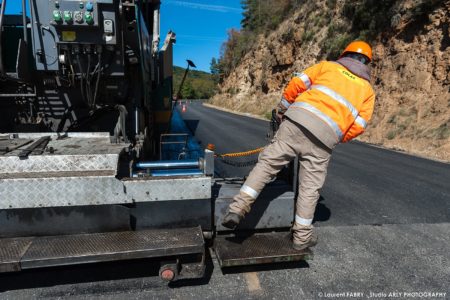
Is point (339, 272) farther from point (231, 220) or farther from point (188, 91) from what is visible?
point (188, 91)

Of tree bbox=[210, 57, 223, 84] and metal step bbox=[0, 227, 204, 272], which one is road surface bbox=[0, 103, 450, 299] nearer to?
metal step bbox=[0, 227, 204, 272]

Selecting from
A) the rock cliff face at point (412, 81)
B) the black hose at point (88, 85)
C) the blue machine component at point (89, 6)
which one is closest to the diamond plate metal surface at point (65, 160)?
the black hose at point (88, 85)

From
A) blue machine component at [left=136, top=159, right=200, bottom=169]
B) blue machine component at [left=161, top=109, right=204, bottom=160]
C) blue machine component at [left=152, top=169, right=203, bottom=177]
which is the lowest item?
blue machine component at [left=161, top=109, right=204, bottom=160]

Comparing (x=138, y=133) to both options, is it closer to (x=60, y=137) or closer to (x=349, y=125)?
(x=60, y=137)

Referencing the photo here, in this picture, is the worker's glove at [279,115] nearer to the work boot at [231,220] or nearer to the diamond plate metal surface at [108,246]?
the work boot at [231,220]

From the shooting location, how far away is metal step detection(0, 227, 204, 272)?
238cm

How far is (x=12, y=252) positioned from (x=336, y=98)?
2.68 meters

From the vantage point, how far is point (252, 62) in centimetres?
3388

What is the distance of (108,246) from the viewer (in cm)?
254

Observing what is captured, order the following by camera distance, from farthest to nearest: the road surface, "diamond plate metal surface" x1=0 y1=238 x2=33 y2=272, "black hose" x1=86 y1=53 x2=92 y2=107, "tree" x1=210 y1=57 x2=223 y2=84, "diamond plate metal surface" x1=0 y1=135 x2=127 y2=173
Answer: "tree" x1=210 y1=57 x2=223 y2=84
"black hose" x1=86 y1=53 x2=92 y2=107
the road surface
"diamond plate metal surface" x1=0 y1=135 x2=127 y2=173
"diamond plate metal surface" x1=0 y1=238 x2=33 y2=272

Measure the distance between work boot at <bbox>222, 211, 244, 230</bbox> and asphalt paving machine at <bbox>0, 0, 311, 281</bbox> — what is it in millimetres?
136

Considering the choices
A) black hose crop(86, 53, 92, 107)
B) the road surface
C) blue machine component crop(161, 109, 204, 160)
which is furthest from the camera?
blue machine component crop(161, 109, 204, 160)

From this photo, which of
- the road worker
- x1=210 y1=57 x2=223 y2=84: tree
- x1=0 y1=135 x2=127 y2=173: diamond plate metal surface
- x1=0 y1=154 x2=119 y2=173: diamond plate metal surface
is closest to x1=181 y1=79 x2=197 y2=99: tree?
x1=210 y1=57 x2=223 y2=84: tree

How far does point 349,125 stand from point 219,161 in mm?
4293
